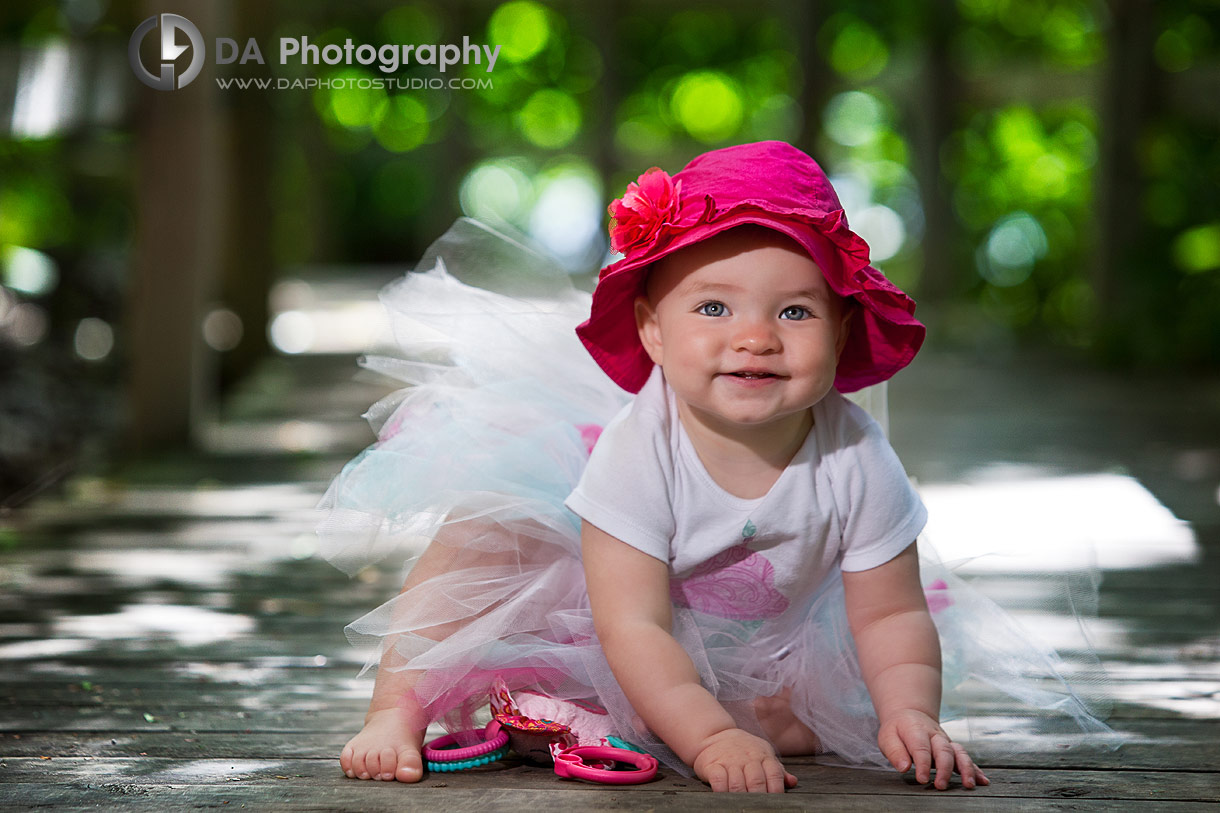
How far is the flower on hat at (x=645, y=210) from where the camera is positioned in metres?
1.46

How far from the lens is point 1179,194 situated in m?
6.44

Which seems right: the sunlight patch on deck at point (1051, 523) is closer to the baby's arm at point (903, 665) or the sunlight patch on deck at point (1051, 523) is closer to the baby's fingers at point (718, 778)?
the baby's arm at point (903, 665)

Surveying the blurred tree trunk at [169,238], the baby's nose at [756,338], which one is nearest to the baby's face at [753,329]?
the baby's nose at [756,338]

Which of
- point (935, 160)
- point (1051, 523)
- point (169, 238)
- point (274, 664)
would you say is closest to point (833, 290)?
point (274, 664)

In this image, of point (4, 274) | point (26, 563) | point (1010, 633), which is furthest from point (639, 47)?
point (1010, 633)

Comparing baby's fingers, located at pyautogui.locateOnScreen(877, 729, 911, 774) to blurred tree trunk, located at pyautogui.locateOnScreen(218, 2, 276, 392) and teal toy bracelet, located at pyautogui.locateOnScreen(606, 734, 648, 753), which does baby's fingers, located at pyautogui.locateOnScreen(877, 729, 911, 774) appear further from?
blurred tree trunk, located at pyautogui.locateOnScreen(218, 2, 276, 392)

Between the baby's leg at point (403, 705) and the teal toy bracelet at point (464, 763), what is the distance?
30 millimetres

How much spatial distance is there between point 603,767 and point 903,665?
1.16 feet

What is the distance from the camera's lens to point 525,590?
1594 mm

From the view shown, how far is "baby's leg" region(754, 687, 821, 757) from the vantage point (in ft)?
5.11

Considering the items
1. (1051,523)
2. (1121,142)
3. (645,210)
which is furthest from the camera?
(1121,142)

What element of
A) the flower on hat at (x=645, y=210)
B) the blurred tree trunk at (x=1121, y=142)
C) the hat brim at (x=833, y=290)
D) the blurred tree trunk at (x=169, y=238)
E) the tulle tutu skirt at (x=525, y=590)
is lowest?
the tulle tutu skirt at (x=525, y=590)

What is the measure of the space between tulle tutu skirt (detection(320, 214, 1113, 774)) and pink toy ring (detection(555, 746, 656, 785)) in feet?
0.16

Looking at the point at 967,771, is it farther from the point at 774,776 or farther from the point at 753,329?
the point at 753,329
